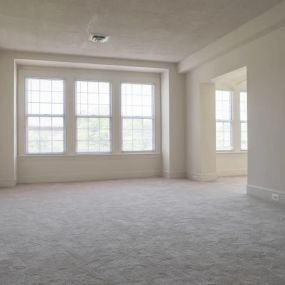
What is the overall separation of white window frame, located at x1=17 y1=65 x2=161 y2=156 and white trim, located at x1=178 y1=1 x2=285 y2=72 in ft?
5.12

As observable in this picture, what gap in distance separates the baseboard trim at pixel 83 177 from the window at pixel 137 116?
2.19 ft

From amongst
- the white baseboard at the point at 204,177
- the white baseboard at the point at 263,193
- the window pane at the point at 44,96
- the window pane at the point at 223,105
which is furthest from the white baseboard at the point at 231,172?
the window pane at the point at 44,96

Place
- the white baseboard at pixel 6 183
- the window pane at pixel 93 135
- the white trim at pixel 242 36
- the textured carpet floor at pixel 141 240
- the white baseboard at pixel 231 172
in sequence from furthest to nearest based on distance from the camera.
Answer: the white baseboard at pixel 231 172 < the window pane at pixel 93 135 < the white baseboard at pixel 6 183 < the white trim at pixel 242 36 < the textured carpet floor at pixel 141 240

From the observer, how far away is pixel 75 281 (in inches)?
91.4

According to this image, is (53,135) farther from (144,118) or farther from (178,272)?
(178,272)

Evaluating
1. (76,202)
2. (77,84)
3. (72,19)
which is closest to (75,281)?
(76,202)

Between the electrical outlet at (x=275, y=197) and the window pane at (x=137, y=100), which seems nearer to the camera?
the electrical outlet at (x=275, y=197)

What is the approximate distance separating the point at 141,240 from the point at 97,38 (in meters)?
4.31

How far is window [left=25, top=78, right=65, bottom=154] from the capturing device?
26.2 ft

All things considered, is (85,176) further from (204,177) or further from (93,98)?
(204,177)

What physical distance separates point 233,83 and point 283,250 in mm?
6758

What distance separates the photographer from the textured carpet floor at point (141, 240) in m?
2.43

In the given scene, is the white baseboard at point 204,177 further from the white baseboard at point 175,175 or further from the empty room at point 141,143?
the white baseboard at point 175,175

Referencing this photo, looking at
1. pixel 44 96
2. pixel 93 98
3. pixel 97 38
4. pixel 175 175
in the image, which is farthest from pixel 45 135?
pixel 175 175
